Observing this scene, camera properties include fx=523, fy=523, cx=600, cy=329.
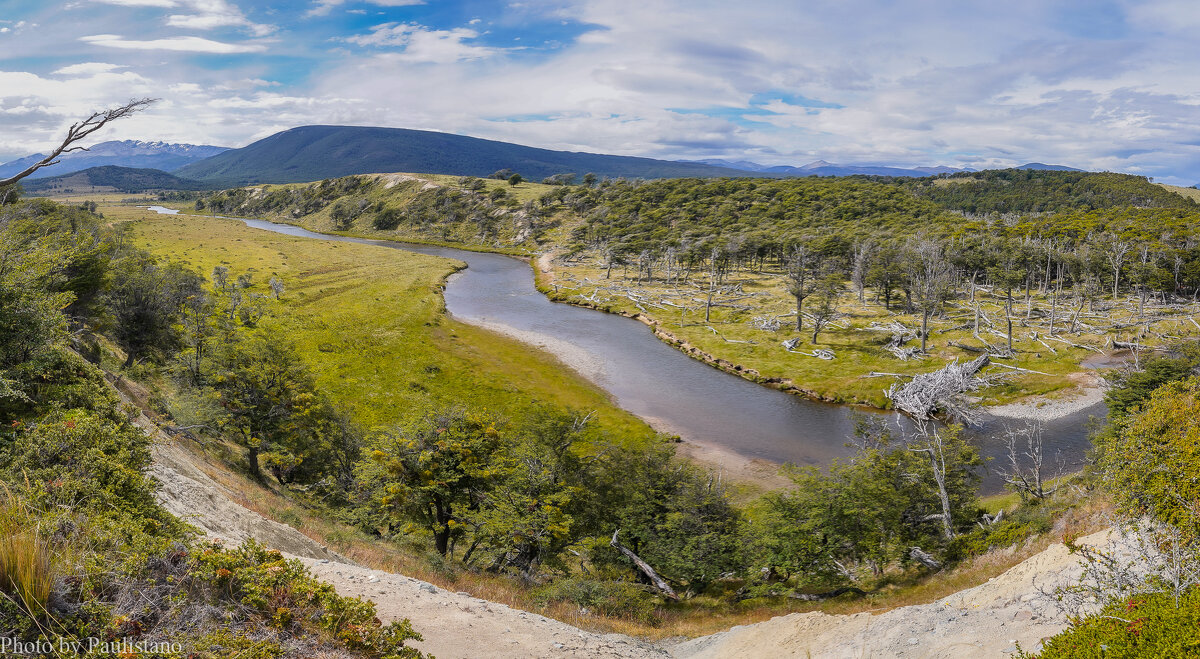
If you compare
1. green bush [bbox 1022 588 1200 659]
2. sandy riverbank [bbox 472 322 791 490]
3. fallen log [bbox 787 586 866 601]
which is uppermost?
green bush [bbox 1022 588 1200 659]

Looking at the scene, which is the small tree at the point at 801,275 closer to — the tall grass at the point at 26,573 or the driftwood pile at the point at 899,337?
the driftwood pile at the point at 899,337

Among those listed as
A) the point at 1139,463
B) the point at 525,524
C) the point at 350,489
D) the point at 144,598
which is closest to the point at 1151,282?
the point at 1139,463

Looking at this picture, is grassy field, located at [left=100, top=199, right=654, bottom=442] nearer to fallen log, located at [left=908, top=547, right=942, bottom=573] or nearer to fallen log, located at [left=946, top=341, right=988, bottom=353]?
fallen log, located at [left=908, top=547, right=942, bottom=573]

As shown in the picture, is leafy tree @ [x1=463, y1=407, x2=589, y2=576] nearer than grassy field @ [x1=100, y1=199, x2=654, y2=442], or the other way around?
leafy tree @ [x1=463, y1=407, x2=589, y2=576]

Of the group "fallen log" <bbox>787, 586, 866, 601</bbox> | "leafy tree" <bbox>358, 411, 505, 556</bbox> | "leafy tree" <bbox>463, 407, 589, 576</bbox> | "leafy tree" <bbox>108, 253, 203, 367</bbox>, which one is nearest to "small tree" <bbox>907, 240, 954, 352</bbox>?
"fallen log" <bbox>787, 586, 866, 601</bbox>

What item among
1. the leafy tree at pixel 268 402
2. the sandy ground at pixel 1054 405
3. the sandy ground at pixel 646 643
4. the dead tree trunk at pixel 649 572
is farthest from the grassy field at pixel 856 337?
the leafy tree at pixel 268 402

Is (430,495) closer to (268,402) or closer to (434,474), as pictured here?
(434,474)

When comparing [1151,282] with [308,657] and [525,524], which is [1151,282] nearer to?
[525,524]
